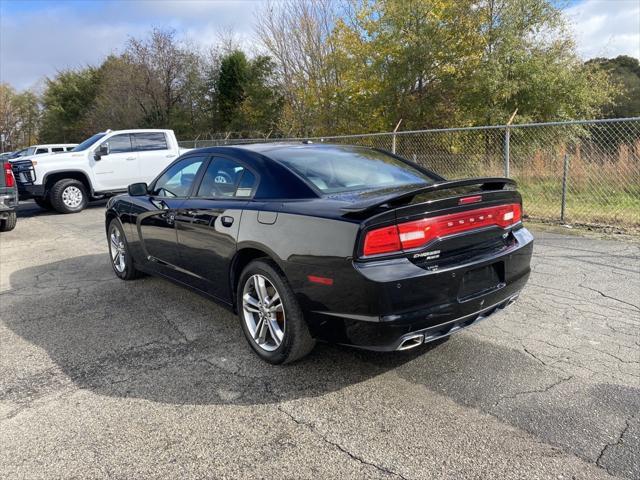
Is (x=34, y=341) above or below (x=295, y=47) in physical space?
below

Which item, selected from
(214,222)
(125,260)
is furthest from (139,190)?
(214,222)

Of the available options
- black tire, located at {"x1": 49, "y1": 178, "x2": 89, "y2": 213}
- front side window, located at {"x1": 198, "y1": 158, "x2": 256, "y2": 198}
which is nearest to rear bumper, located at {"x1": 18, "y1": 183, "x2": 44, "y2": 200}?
black tire, located at {"x1": 49, "y1": 178, "x2": 89, "y2": 213}

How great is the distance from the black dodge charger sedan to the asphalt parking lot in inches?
14.0

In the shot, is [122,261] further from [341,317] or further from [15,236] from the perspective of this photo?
[15,236]

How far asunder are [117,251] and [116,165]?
7.45m

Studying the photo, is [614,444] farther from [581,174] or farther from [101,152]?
[101,152]

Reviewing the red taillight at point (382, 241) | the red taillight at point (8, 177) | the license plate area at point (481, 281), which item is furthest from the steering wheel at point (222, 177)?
the red taillight at point (8, 177)

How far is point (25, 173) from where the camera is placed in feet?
37.7

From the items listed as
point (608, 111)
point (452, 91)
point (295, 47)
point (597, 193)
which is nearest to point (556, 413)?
point (597, 193)

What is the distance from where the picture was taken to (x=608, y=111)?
2516cm

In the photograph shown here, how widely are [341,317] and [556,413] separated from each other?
1.28 metres

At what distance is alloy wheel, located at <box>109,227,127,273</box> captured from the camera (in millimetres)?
5484

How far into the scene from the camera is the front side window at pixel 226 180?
11.6ft

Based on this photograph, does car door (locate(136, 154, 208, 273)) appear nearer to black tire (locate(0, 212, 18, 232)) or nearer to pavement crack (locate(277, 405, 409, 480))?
pavement crack (locate(277, 405, 409, 480))
